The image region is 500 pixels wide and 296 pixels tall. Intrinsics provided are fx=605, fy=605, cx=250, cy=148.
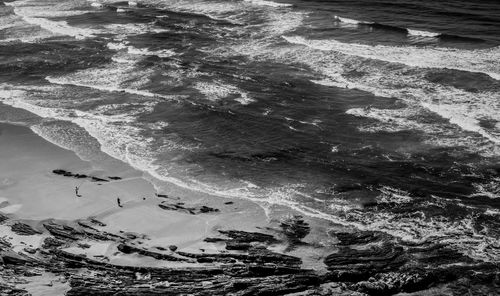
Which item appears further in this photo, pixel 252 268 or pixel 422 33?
pixel 422 33

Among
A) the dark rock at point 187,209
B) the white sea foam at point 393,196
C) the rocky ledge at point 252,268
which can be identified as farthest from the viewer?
the white sea foam at point 393,196

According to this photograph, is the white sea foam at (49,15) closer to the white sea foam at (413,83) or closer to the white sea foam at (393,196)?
the white sea foam at (413,83)

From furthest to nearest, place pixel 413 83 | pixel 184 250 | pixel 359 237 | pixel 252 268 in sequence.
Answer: pixel 413 83 → pixel 359 237 → pixel 184 250 → pixel 252 268

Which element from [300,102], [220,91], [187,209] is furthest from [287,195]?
[220,91]

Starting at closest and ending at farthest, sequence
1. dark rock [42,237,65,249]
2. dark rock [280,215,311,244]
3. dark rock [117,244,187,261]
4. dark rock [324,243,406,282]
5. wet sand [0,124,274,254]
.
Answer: dark rock [324,243,406,282]
dark rock [117,244,187,261]
dark rock [42,237,65,249]
dark rock [280,215,311,244]
wet sand [0,124,274,254]

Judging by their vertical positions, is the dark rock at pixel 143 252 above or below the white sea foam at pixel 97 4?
below

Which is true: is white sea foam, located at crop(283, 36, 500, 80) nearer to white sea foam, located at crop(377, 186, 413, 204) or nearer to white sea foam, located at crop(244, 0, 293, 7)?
white sea foam, located at crop(244, 0, 293, 7)

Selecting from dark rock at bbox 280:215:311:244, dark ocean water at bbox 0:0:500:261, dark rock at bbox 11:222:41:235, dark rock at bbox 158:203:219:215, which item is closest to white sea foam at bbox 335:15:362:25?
dark ocean water at bbox 0:0:500:261

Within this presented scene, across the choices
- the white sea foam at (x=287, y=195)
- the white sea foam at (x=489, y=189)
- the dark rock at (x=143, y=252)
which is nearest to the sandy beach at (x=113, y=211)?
the dark rock at (x=143, y=252)

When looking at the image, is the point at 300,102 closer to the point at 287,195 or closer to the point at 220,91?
the point at 220,91

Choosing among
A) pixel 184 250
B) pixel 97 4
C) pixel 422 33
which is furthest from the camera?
pixel 97 4
